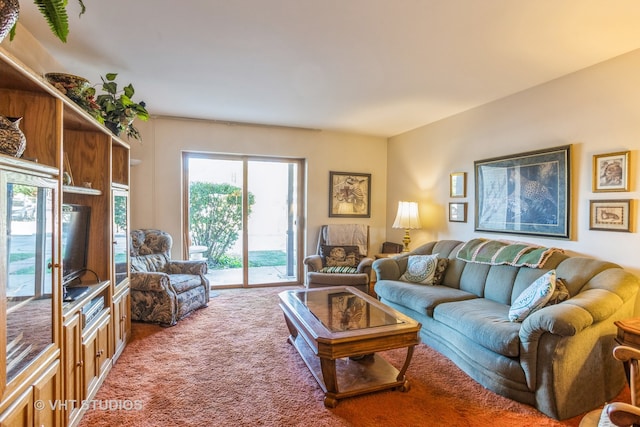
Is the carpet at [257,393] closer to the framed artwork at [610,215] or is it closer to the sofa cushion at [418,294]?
the sofa cushion at [418,294]

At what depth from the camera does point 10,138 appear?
4.17ft

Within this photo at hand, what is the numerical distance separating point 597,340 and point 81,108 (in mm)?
3561

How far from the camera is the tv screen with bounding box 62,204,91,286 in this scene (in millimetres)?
1999

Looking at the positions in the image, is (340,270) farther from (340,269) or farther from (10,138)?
(10,138)

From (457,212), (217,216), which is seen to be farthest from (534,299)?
(217,216)

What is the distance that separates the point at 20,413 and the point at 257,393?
4.11 feet

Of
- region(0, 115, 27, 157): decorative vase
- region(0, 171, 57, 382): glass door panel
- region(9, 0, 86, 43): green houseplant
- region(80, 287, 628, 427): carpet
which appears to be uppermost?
region(9, 0, 86, 43): green houseplant

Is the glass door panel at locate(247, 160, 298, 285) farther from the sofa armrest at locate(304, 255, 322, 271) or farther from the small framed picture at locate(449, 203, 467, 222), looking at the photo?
the small framed picture at locate(449, 203, 467, 222)

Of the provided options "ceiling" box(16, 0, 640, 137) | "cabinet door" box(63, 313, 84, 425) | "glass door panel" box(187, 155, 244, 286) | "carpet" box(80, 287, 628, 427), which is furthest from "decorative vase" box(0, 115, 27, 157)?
"glass door panel" box(187, 155, 244, 286)

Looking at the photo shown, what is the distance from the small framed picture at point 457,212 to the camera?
12.8ft

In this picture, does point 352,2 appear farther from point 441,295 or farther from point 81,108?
point 441,295

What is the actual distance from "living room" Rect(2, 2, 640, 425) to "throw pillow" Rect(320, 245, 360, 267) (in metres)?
0.61

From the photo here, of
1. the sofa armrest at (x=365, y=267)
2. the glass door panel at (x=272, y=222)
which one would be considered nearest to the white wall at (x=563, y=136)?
the sofa armrest at (x=365, y=267)

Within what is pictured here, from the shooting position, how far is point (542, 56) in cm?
248
